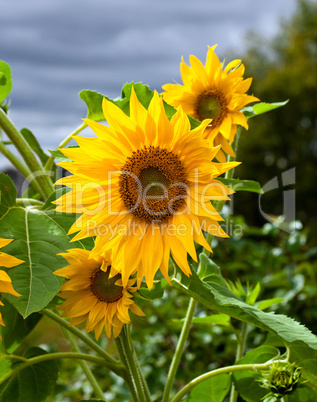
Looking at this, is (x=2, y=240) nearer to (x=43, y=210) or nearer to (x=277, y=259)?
(x=43, y=210)

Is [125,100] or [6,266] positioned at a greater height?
[125,100]

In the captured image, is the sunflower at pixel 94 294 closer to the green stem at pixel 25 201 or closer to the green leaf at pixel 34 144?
the green stem at pixel 25 201

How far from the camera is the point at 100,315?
84cm

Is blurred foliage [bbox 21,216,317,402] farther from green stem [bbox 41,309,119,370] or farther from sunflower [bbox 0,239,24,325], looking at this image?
sunflower [bbox 0,239,24,325]

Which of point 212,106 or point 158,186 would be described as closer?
point 158,186

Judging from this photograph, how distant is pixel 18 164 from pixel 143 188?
0.28 m

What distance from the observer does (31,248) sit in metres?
0.81

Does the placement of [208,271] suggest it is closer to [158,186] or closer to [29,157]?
[158,186]

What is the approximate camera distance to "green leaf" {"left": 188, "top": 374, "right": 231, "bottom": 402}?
1.03 meters

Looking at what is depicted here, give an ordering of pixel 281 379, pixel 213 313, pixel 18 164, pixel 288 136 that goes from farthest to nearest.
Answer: pixel 288 136 → pixel 213 313 → pixel 18 164 → pixel 281 379

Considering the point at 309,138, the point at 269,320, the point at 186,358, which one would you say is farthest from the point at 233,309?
the point at 309,138

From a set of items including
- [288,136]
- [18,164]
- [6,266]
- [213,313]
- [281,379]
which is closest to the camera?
[6,266]

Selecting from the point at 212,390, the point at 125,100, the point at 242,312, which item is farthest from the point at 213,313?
the point at 125,100

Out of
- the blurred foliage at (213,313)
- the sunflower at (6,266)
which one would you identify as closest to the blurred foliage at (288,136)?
the blurred foliage at (213,313)
